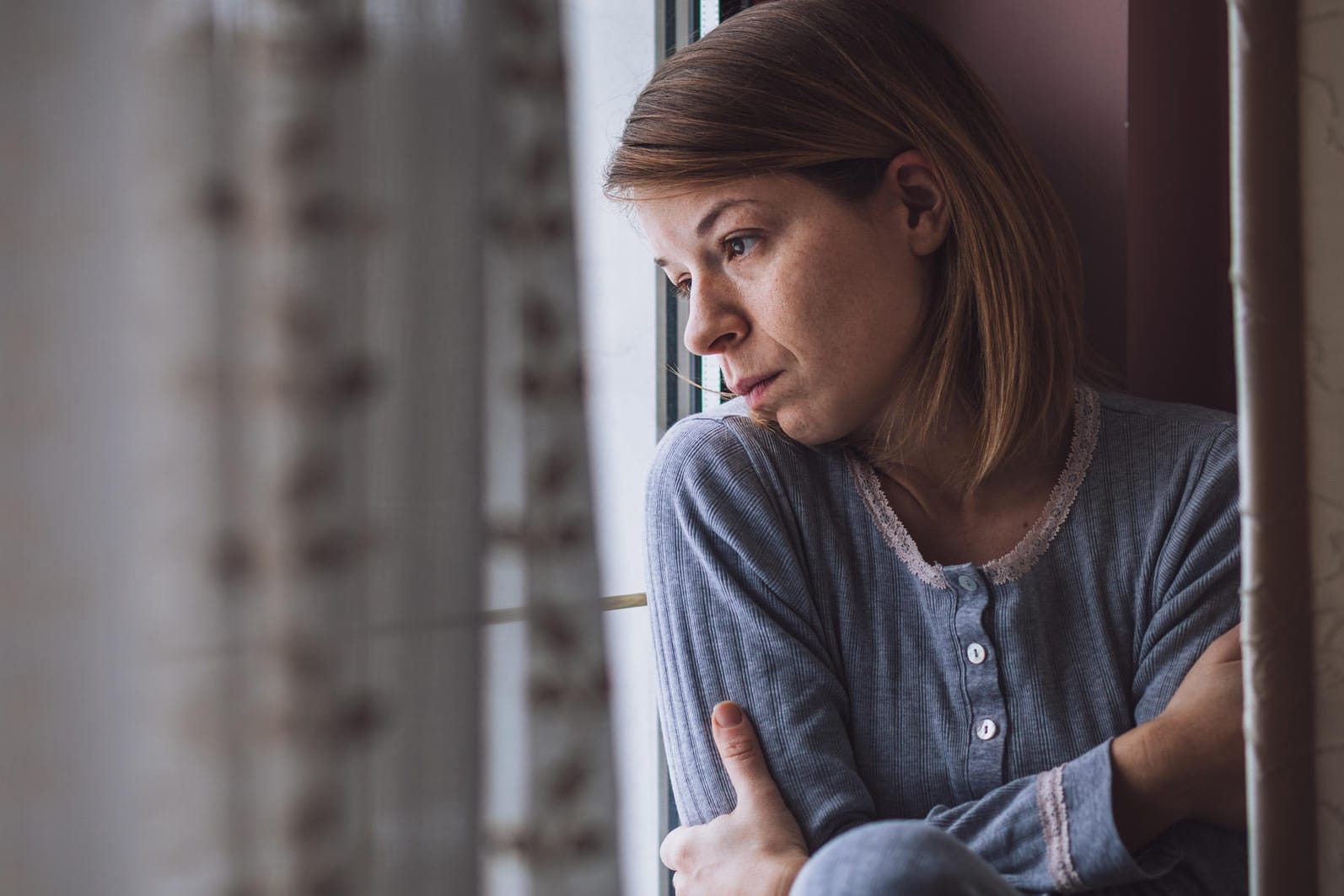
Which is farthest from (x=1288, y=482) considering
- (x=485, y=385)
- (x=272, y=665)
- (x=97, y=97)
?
(x=97, y=97)

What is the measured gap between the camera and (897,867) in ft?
2.50

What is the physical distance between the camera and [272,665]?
1.83 feet

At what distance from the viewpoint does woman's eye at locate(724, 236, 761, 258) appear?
1.06 metres

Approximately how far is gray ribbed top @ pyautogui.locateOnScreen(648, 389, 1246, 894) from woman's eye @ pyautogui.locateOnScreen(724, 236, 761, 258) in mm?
190

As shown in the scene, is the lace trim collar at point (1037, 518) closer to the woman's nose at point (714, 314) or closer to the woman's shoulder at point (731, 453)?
the woman's shoulder at point (731, 453)

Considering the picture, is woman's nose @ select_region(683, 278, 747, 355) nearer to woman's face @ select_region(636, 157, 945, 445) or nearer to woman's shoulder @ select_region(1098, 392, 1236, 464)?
woman's face @ select_region(636, 157, 945, 445)

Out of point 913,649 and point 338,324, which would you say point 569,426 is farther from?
point 913,649

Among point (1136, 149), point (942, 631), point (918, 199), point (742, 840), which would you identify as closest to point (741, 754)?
point (742, 840)

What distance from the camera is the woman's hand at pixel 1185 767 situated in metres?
0.93

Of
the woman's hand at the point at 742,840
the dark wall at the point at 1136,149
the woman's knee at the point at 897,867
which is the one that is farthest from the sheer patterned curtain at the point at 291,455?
the dark wall at the point at 1136,149

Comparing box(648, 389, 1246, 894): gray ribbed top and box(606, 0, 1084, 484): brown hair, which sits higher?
box(606, 0, 1084, 484): brown hair

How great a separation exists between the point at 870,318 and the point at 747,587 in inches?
11.8

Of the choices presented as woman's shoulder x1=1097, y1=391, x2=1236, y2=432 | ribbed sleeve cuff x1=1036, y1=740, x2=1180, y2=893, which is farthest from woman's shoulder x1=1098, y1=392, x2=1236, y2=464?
ribbed sleeve cuff x1=1036, y1=740, x2=1180, y2=893

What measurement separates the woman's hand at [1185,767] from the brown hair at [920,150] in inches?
12.1
